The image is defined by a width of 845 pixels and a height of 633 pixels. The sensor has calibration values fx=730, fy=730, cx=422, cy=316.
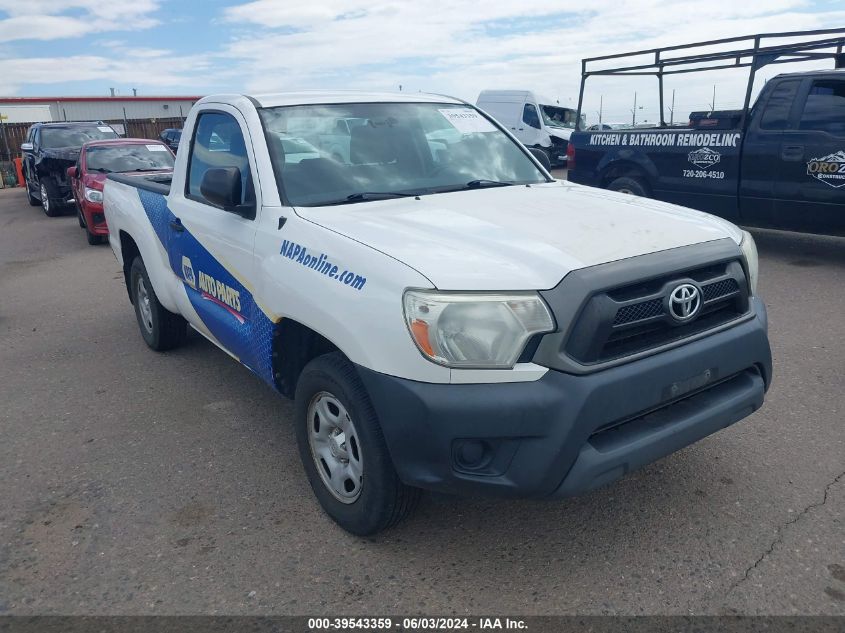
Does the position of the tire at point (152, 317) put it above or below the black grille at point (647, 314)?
below

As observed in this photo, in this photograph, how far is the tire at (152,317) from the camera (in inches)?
212

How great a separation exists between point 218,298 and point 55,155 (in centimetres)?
1286

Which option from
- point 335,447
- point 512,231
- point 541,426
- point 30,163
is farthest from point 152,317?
point 30,163

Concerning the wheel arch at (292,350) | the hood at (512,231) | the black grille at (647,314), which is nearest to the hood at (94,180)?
the wheel arch at (292,350)

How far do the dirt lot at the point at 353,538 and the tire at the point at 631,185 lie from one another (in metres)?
4.64

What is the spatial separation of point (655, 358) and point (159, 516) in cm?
228

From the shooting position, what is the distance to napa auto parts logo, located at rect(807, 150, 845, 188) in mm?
7133

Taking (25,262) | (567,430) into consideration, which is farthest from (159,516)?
(25,262)

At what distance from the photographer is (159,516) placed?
131 inches

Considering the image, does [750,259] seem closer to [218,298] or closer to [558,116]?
[218,298]

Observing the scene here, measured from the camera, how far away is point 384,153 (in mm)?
3828

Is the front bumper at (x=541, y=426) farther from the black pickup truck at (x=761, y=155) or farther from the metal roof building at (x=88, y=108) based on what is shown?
the metal roof building at (x=88, y=108)

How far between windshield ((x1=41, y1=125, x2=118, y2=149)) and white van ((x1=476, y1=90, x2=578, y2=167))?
1089 centimetres

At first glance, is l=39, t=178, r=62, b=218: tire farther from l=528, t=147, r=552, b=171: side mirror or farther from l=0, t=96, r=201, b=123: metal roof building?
l=0, t=96, r=201, b=123: metal roof building
